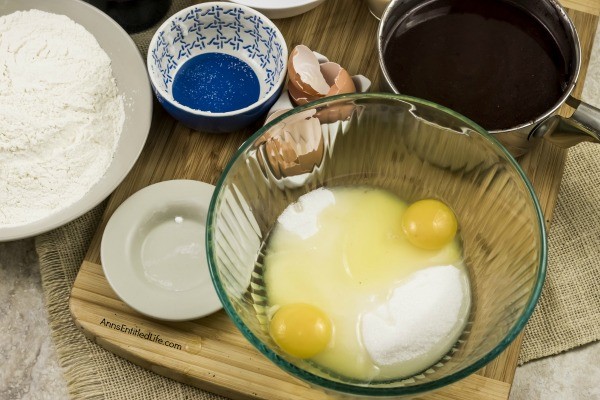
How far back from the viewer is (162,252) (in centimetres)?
142

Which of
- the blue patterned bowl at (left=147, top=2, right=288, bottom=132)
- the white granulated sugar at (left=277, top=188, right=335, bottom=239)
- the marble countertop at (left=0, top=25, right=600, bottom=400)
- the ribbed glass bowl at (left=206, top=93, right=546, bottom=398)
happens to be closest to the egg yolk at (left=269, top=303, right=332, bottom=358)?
the ribbed glass bowl at (left=206, top=93, right=546, bottom=398)

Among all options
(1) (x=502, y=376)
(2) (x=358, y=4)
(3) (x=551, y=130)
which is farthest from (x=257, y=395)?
(2) (x=358, y=4)

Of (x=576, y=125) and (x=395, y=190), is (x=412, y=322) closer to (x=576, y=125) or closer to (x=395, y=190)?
(x=395, y=190)

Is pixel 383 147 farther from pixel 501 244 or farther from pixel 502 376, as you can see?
pixel 502 376

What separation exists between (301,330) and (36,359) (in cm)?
66

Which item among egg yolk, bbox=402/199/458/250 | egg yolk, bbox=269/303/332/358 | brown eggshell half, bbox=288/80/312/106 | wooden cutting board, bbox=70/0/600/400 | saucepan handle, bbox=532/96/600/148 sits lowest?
wooden cutting board, bbox=70/0/600/400

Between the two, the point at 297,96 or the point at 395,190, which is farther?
the point at 297,96

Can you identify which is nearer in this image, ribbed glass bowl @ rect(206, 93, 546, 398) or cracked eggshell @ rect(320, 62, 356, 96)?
ribbed glass bowl @ rect(206, 93, 546, 398)

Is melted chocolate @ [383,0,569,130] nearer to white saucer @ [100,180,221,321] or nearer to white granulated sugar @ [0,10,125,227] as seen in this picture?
white saucer @ [100,180,221,321]

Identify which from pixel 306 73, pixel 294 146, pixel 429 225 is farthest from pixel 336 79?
pixel 429 225

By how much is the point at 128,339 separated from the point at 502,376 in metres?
0.61

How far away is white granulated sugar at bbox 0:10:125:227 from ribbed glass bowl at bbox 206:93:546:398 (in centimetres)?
33

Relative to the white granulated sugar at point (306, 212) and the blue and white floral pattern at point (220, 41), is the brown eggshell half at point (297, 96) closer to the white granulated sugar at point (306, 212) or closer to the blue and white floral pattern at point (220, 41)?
the blue and white floral pattern at point (220, 41)

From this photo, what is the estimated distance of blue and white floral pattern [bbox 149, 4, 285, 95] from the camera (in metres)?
1.51
